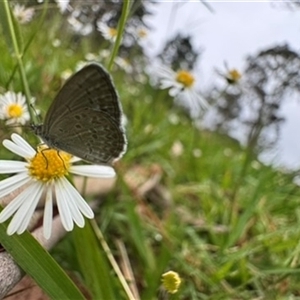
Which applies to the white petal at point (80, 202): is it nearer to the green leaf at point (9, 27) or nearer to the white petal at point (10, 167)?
the white petal at point (10, 167)

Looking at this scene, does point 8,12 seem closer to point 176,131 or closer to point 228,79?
point 228,79

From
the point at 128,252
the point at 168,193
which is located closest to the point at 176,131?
the point at 168,193

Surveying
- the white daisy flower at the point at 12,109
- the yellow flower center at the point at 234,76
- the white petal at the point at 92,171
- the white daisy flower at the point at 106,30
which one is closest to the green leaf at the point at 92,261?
the white petal at the point at 92,171

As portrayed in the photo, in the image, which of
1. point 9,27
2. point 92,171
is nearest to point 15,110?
Answer: point 9,27

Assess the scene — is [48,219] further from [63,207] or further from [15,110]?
[15,110]

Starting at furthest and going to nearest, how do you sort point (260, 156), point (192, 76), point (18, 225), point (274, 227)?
point (260, 156) < point (192, 76) < point (274, 227) < point (18, 225)

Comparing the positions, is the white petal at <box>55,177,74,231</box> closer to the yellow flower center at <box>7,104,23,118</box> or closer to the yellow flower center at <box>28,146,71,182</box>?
the yellow flower center at <box>28,146,71,182</box>

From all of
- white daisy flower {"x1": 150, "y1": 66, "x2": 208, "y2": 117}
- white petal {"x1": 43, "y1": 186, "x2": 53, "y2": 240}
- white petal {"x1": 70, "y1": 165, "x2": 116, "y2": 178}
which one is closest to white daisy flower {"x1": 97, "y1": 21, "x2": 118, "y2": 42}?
white daisy flower {"x1": 150, "y1": 66, "x2": 208, "y2": 117}
